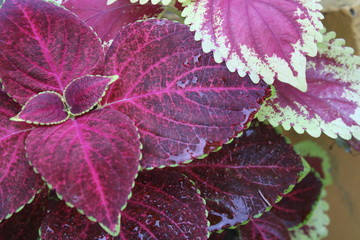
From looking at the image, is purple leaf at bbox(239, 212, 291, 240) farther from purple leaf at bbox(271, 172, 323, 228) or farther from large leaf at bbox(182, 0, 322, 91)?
large leaf at bbox(182, 0, 322, 91)

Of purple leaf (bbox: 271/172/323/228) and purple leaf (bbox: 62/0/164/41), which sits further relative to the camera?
purple leaf (bbox: 271/172/323/228)

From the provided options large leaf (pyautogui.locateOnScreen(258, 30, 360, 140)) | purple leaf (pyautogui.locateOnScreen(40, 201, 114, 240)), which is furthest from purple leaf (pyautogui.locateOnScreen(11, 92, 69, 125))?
large leaf (pyautogui.locateOnScreen(258, 30, 360, 140))

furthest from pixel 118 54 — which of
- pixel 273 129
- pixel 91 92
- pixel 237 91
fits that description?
pixel 273 129

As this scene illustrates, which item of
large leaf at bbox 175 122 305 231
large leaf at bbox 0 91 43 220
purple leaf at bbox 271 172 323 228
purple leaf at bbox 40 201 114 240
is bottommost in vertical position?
purple leaf at bbox 271 172 323 228

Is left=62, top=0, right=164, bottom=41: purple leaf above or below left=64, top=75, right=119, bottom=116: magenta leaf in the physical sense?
above

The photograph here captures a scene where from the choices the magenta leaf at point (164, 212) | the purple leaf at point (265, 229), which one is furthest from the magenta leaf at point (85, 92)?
the purple leaf at point (265, 229)

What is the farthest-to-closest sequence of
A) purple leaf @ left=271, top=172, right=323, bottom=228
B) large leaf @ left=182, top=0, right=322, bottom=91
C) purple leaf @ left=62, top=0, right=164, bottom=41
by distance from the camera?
purple leaf @ left=271, top=172, right=323, bottom=228
purple leaf @ left=62, top=0, right=164, bottom=41
large leaf @ left=182, top=0, right=322, bottom=91

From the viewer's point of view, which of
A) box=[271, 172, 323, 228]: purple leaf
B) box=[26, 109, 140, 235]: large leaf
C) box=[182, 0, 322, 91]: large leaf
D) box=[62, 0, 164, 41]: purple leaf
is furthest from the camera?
box=[271, 172, 323, 228]: purple leaf
